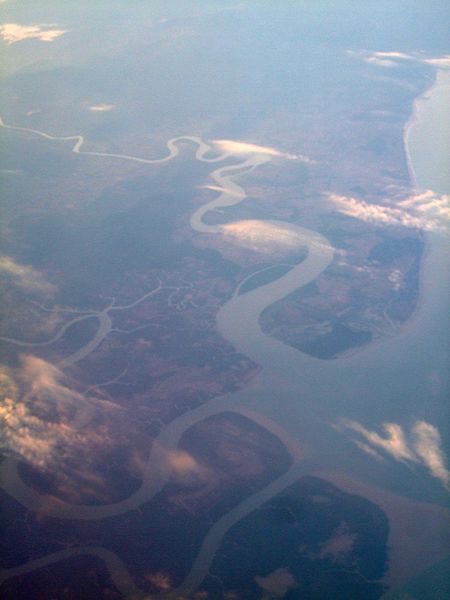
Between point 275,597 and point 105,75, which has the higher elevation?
point 105,75

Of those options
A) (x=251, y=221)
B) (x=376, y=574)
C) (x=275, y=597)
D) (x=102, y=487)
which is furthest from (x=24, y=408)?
(x=251, y=221)

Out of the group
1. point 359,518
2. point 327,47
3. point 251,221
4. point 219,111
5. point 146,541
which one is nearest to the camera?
point 146,541

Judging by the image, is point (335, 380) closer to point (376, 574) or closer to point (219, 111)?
point (376, 574)

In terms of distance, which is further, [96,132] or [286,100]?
[286,100]

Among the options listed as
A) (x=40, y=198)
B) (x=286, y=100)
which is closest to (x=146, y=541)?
(x=40, y=198)

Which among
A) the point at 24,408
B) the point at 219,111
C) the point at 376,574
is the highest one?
the point at 219,111

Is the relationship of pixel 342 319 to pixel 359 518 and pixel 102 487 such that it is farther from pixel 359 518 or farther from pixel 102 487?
pixel 102 487

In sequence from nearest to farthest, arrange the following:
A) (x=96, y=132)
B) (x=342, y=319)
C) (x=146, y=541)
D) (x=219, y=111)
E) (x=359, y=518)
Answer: (x=146, y=541), (x=359, y=518), (x=342, y=319), (x=96, y=132), (x=219, y=111)
